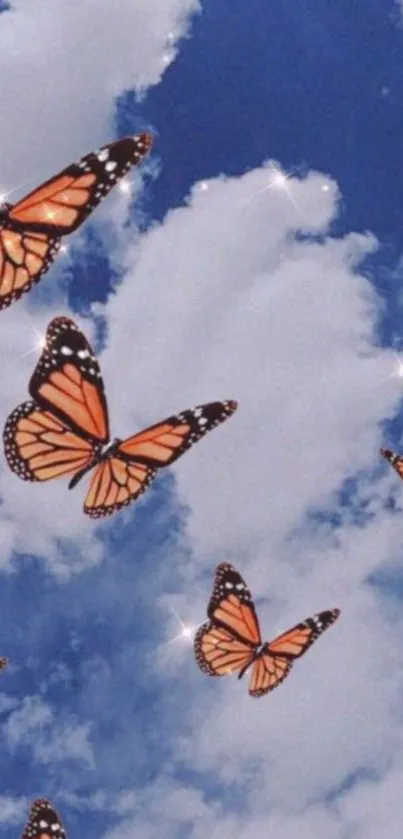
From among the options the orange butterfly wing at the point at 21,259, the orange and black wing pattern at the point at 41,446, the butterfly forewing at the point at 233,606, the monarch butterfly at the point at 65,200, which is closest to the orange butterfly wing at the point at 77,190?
the monarch butterfly at the point at 65,200

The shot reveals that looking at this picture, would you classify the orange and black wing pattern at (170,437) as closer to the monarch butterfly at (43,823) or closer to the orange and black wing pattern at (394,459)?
the orange and black wing pattern at (394,459)

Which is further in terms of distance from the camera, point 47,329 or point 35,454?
point 35,454

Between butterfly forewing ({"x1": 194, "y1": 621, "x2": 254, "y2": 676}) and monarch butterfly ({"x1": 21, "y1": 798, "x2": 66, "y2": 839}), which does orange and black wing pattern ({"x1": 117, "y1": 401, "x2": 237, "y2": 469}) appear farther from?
butterfly forewing ({"x1": 194, "y1": 621, "x2": 254, "y2": 676})

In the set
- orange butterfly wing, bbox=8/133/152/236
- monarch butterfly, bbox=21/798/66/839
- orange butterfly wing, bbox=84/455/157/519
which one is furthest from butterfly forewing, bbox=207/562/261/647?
orange butterfly wing, bbox=8/133/152/236

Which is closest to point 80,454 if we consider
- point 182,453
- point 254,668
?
point 182,453

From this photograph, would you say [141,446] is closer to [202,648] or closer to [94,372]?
[94,372]
